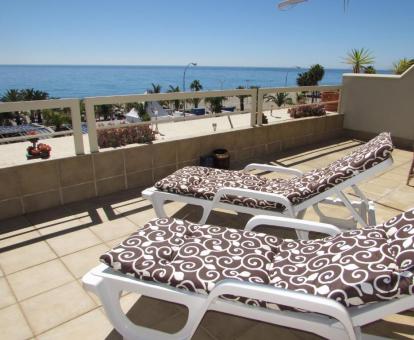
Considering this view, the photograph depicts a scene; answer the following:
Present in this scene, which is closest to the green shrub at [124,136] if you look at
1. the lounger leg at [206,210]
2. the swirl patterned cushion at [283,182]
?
the swirl patterned cushion at [283,182]

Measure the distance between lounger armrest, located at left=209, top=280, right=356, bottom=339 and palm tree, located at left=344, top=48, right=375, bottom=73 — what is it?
1237 cm

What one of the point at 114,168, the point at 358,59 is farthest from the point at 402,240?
the point at 358,59

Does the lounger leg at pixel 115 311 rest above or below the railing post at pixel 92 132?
below

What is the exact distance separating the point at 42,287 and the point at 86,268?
35 centimetres

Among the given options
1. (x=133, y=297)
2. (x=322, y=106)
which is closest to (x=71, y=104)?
(x=133, y=297)

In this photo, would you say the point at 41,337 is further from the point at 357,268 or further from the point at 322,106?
the point at 322,106

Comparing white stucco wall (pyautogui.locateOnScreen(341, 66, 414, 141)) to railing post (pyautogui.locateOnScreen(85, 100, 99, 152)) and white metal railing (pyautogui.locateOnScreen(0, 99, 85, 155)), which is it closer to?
railing post (pyautogui.locateOnScreen(85, 100, 99, 152))

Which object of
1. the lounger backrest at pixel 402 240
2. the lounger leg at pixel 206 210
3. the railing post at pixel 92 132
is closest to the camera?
the lounger backrest at pixel 402 240

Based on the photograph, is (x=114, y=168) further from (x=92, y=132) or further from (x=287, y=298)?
(x=287, y=298)

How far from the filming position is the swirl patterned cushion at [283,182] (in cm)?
270

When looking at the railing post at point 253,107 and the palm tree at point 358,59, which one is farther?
the palm tree at point 358,59

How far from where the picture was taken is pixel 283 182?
343 cm

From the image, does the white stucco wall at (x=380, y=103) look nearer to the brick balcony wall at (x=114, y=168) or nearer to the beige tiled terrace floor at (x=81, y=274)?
the brick balcony wall at (x=114, y=168)

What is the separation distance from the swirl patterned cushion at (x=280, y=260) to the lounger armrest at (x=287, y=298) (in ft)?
0.26
